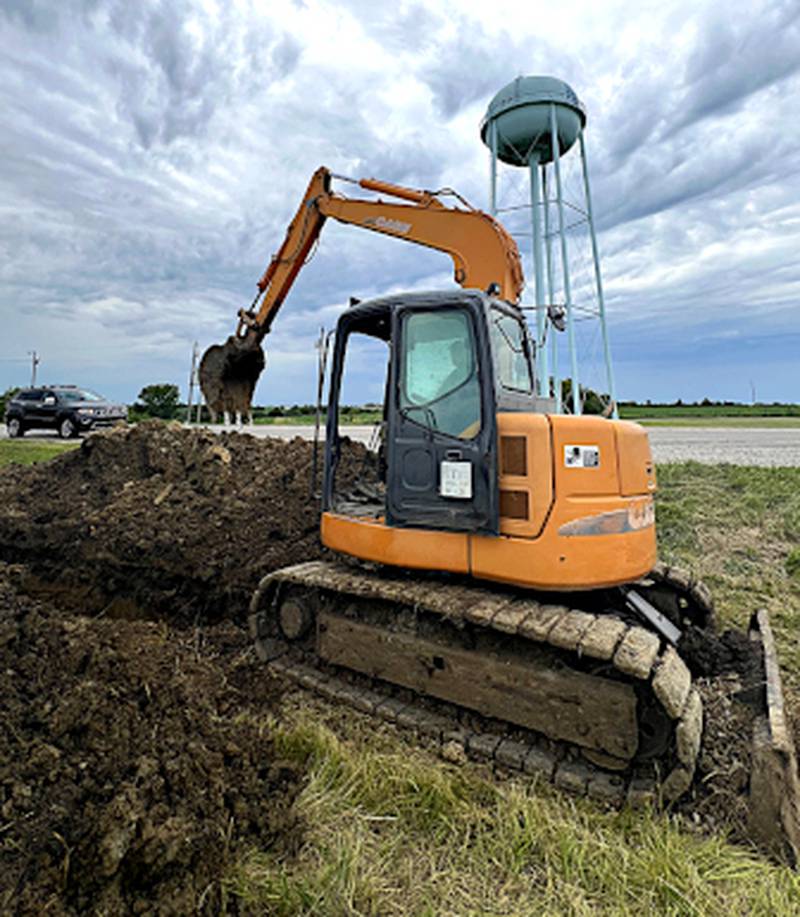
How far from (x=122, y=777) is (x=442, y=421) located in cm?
260

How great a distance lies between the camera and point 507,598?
3.88m

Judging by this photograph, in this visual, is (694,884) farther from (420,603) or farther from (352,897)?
(420,603)

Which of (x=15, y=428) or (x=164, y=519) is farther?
(x=15, y=428)

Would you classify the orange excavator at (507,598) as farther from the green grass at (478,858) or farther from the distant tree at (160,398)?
the distant tree at (160,398)

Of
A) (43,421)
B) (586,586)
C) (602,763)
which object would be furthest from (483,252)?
(43,421)

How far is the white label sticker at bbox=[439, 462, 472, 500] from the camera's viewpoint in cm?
391

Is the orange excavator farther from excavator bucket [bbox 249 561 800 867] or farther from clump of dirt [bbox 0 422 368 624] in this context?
clump of dirt [bbox 0 422 368 624]

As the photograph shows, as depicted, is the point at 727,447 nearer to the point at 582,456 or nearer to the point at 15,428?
the point at 582,456

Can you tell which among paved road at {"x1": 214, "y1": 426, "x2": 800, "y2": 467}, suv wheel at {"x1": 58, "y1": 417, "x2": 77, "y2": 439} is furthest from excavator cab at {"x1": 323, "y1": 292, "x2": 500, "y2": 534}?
suv wheel at {"x1": 58, "y1": 417, "x2": 77, "y2": 439}

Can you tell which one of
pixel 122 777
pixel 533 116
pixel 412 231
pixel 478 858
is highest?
pixel 533 116

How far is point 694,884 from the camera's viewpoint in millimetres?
2684

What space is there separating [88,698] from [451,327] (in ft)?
9.98

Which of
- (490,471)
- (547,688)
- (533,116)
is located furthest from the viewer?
(533,116)

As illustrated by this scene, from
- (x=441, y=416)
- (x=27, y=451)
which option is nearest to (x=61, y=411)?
(x=27, y=451)
